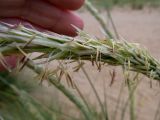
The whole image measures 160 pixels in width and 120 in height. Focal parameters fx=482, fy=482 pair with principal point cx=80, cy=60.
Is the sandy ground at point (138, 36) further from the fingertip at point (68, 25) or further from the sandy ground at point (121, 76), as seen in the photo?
the fingertip at point (68, 25)

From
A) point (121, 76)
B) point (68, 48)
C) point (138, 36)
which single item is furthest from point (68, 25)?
point (138, 36)

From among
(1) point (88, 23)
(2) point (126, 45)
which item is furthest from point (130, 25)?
(2) point (126, 45)

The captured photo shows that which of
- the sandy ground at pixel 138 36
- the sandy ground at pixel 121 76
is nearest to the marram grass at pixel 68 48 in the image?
the sandy ground at pixel 121 76

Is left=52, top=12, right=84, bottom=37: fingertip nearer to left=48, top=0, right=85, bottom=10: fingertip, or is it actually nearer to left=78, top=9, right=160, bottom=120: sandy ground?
left=48, top=0, right=85, bottom=10: fingertip

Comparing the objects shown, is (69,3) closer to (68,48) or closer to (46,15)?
(46,15)

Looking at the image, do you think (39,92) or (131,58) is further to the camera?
(39,92)

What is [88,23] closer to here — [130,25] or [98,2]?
[130,25]

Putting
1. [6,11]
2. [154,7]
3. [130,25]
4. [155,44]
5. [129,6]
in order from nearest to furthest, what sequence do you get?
1. [6,11]
2. [155,44]
3. [130,25]
4. [154,7]
5. [129,6]
